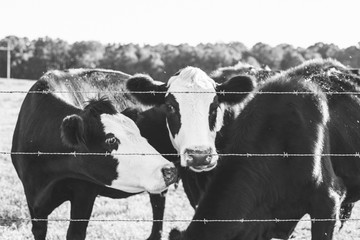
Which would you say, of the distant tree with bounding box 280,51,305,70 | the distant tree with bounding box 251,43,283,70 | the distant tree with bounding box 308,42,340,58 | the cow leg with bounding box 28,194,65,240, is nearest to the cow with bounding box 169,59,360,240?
the cow leg with bounding box 28,194,65,240

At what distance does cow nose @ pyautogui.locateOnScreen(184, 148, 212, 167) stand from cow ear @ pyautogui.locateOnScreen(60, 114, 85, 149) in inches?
39.7

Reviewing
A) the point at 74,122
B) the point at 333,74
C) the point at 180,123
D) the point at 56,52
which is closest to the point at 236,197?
the point at 180,123

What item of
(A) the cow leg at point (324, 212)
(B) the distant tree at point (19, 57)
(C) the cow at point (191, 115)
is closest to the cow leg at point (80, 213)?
(C) the cow at point (191, 115)

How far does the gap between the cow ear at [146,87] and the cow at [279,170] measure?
1117 mm

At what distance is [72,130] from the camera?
5406 millimetres

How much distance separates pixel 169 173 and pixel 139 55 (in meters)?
58.9

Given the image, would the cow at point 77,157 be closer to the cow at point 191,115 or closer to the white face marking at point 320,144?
the cow at point 191,115

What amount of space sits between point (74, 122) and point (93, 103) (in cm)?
44

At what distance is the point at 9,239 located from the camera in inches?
271

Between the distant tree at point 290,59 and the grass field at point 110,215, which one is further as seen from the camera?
the distant tree at point 290,59

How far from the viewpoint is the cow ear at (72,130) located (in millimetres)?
5363

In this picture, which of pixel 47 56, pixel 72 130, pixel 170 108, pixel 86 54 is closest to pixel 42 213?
pixel 72 130

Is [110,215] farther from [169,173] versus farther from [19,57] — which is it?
[19,57]

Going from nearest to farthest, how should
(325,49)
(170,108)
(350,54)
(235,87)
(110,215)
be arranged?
(170,108), (235,87), (110,215), (350,54), (325,49)
